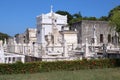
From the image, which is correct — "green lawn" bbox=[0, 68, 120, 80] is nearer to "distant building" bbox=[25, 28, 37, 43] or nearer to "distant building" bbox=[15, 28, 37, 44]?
"distant building" bbox=[15, 28, 37, 44]

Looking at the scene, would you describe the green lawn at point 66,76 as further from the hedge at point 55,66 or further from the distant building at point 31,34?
the distant building at point 31,34

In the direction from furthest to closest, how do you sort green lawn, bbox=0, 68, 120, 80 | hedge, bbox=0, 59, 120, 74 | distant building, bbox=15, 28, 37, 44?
distant building, bbox=15, 28, 37, 44 < hedge, bbox=0, 59, 120, 74 < green lawn, bbox=0, 68, 120, 80

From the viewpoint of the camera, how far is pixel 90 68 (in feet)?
69.8

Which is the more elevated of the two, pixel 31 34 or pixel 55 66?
pixel 31 34

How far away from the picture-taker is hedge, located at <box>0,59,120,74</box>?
1862 cm

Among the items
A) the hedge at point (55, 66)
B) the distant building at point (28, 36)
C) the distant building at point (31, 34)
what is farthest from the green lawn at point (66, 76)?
the distant building at point (31, 34)

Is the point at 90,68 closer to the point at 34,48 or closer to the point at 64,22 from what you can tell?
the point at 34,48

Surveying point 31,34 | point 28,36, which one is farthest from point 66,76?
point 28,36

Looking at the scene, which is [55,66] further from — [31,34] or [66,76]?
[31,34]

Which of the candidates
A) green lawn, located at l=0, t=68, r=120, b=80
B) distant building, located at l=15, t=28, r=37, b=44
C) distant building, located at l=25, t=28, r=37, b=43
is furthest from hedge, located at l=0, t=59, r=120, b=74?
distant building, located at l=25, t=28, r=37, b=43

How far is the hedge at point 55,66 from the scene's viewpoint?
733 inches

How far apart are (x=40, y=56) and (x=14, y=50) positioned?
34.0 ft

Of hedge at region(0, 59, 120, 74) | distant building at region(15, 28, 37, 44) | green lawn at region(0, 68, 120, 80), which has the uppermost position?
distant building at region(15, 28, 37, 44)

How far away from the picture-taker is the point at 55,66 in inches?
794
